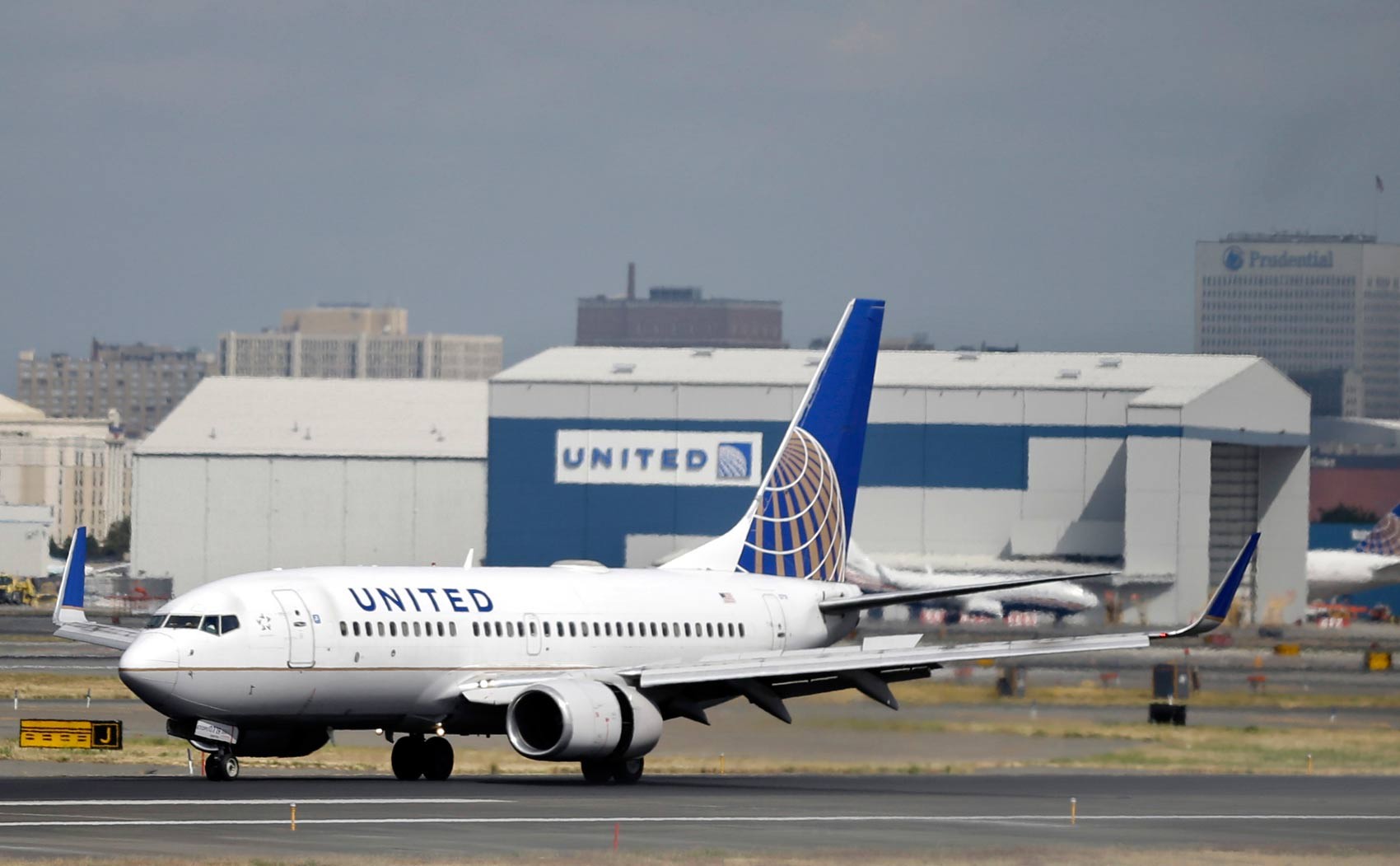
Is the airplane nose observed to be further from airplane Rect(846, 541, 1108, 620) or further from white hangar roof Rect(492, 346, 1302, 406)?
white hangar roof Rect(492, 346, 1302, 406)

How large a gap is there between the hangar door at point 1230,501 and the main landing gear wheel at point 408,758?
9686 cm

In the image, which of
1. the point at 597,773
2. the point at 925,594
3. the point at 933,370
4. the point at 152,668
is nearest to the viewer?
the point at 152,668

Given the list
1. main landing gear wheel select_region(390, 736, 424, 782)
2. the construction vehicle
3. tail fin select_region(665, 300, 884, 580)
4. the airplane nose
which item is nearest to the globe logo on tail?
tail fin select_region(665, 300, 884, 580)

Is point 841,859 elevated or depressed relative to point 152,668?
depressed

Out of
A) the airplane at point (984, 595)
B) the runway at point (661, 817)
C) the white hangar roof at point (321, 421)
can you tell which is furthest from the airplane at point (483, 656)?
the white hangar roof at point (321, 421)

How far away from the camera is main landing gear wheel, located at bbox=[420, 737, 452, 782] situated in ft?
141

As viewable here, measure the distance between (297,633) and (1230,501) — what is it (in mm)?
106627

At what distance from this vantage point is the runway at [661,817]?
101ft

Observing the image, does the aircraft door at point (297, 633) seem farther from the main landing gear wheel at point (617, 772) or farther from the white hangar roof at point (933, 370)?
the white hangar roof at point (933, 370)

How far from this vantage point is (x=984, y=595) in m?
126

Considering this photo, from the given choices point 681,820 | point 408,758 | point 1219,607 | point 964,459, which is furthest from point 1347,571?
point 681,820

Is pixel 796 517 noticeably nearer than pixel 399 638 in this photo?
No

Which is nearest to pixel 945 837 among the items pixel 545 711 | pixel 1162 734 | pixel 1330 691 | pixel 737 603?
pixel 545 711

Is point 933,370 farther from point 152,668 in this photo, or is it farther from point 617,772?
point 152,668
